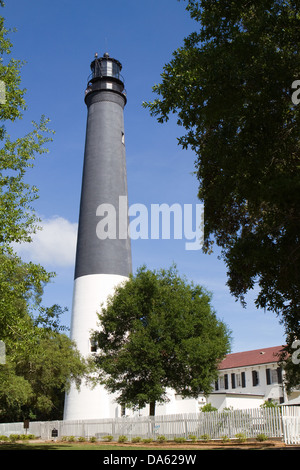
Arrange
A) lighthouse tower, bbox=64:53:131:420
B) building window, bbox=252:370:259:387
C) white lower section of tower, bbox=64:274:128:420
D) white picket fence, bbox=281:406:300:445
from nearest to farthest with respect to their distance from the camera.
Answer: white picket fence, bbox=281:406:300:445 → white lower section of tower, bbox=64:274:128:420 → lighthouse tower, bbox=64:53:131:420 → building window, bbox=252:370:259:387

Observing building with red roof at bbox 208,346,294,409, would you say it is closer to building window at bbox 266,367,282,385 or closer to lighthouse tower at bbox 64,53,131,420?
building window at bbox 266,367,282,385

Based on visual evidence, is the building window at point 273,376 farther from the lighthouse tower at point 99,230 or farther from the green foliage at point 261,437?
the green foliage at point 261,437

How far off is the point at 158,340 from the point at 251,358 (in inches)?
1226

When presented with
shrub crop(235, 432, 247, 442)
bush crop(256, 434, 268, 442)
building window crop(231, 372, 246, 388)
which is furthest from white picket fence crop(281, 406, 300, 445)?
building window crop(231, 372, 246, 388)

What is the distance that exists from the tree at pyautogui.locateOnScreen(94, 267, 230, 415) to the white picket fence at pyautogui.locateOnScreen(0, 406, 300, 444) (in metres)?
1.57

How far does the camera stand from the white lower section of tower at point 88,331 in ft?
115

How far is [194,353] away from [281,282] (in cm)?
1718

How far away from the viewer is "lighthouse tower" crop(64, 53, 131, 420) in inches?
1410

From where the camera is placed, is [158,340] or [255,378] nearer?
[158,340]

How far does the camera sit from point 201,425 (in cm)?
2756

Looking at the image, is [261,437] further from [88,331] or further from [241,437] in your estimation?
[88,331]

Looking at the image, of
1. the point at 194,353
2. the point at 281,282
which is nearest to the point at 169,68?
the point at 281,282

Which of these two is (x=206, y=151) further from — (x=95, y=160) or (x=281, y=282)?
(x=95, y=160)

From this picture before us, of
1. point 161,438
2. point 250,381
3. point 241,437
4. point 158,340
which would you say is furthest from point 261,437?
point 250,381
